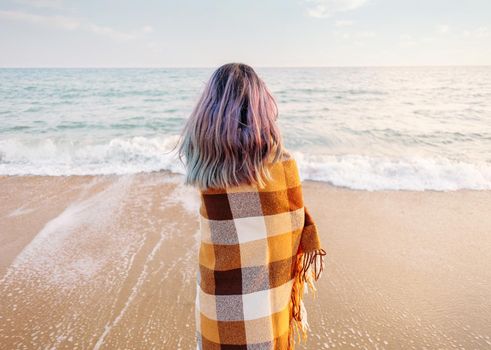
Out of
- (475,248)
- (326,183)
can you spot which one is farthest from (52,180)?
(475,248)

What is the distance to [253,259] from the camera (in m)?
1.30

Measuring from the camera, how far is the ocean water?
655cm

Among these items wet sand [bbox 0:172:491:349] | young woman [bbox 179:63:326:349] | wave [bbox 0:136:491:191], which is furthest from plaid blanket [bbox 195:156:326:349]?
wave [bbox 0:136:491:191]

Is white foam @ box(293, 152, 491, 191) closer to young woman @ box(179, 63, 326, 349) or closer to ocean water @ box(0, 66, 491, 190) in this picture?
ocean water @ box(0, 66, 491, 190)

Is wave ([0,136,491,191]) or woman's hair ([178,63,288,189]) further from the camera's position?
wave ([0,136,491,191])

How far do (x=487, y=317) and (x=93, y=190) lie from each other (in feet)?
19.0

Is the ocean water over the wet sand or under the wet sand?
over

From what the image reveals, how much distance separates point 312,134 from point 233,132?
10.2 m

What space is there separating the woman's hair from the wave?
4974 mm

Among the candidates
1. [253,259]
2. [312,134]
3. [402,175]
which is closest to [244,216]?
[253,259]

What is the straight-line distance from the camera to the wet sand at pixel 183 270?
2.57 meters

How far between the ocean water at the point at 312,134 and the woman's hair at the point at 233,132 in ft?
0.52

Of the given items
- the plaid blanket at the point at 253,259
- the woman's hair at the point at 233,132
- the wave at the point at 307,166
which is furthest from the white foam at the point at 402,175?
the woman's hair at the point at 233,132

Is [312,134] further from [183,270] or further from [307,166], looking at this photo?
[183,270]
